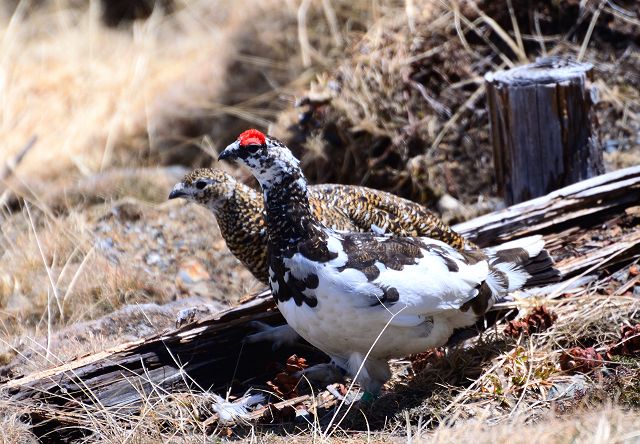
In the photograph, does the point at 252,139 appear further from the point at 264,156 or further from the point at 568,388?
the point at 568,388

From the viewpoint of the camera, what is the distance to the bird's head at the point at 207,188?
4090 mm

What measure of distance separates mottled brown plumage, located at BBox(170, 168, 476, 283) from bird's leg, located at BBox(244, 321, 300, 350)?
0.74ft

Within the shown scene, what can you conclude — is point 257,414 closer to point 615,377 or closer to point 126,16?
point 615,377

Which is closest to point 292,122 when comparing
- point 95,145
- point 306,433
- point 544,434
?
point 95,145

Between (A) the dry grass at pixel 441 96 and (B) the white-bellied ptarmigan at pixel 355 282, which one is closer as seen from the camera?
(B) the white-bellied ptarmigan at pixel 355 282

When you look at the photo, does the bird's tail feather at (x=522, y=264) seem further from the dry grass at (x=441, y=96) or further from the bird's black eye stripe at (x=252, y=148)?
the dry grass at (x=441, y=96)

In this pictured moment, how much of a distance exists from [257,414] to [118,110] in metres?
4.65

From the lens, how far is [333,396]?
12.2ft

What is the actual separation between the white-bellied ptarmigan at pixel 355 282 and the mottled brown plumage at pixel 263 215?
0.52 metres

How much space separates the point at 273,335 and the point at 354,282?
2.63 ft

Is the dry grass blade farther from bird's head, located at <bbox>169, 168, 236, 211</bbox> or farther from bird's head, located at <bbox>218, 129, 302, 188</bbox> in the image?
bird's head, located at <bbox>218, 129, 302, 188</bbox>

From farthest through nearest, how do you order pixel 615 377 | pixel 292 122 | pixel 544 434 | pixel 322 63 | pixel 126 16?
pixel 126 16 < pixel 322 63 < pixel 292 122 < pixel 615 377 < pixel 544 434

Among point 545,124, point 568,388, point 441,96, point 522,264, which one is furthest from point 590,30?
point 568,388

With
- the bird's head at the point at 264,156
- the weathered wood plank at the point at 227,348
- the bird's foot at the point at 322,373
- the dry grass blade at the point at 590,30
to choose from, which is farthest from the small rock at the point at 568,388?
the dry grass blade at the point at 590,30
